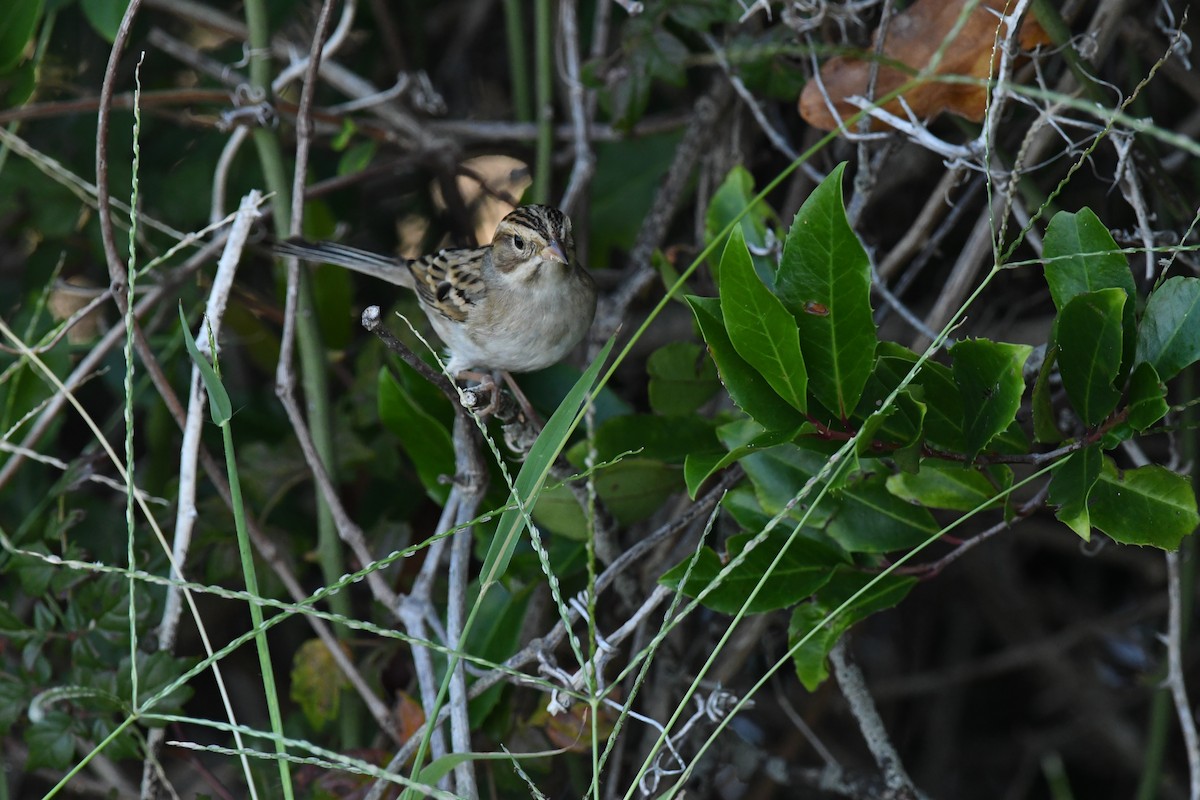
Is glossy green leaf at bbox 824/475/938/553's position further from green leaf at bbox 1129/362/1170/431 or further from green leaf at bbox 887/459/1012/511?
green leaf at bbox 1129/362/1170/431

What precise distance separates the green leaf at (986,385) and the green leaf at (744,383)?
0.78 ft

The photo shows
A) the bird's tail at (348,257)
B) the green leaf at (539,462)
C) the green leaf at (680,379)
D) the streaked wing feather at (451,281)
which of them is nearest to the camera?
the green leaf at (539,462)

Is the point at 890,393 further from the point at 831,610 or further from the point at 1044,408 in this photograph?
the point at 831,610

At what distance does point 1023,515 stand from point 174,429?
2098mm

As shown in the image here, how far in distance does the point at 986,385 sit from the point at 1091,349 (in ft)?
0.49

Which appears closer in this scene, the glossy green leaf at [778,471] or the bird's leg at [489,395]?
the glossy green leaf at [778,471]

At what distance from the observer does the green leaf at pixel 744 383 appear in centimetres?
164

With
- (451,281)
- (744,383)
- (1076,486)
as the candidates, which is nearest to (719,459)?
(744,383)

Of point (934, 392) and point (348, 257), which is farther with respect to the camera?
point (348, 257)

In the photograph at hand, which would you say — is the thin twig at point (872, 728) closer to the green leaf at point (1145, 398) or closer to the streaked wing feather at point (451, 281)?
the green leaf at point (1145, 398)

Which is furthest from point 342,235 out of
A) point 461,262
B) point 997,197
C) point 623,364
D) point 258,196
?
point 997,197

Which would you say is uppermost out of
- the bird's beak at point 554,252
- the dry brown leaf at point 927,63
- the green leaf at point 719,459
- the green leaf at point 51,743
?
the dry brown leaf at point 927,63

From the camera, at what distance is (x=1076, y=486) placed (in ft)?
5.31

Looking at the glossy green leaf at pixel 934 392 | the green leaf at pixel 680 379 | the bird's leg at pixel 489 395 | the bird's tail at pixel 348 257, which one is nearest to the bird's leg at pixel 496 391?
the bird's leg at pixel 489 395
